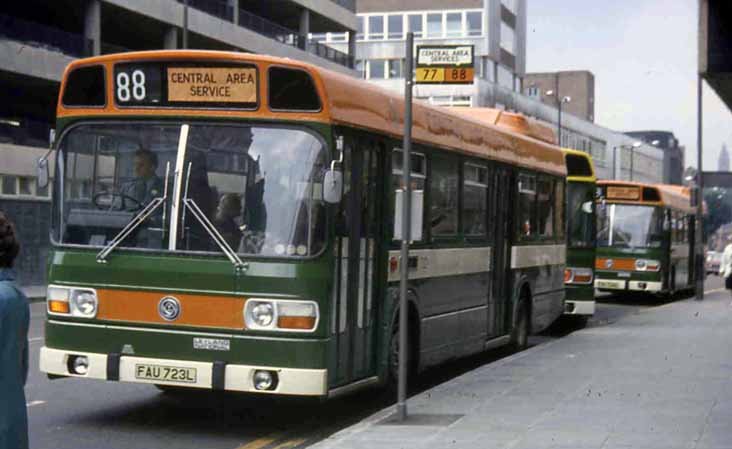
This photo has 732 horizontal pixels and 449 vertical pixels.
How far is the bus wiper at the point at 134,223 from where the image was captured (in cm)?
1054

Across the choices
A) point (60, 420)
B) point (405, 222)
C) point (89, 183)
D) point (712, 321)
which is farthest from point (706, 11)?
point (712, 321)

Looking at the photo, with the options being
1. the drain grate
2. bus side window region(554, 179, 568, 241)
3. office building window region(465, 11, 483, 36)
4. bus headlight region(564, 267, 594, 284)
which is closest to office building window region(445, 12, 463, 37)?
office building window region(465, 11, 483, 36)

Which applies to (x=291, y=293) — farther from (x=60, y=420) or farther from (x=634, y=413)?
(x=634, y=413)

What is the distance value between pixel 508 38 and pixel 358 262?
3304 inches

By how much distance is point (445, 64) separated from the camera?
14852mm

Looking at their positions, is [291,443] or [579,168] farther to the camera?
[579,168]

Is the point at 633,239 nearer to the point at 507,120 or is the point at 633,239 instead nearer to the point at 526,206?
the point at 507,120

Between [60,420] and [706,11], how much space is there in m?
6.38

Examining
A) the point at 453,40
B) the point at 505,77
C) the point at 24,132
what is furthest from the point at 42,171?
the point at 505,77

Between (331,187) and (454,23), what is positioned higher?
(454,23)

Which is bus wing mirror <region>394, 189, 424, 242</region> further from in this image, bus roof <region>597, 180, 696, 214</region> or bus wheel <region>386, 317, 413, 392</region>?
bus roof <region>597, 180, 696, 214</region>

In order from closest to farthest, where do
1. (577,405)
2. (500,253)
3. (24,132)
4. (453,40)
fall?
1. (577,405)
2. (500,253)
3. (24,132)
4. (453,40)

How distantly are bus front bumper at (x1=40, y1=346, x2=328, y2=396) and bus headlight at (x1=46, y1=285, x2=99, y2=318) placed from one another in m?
0.33

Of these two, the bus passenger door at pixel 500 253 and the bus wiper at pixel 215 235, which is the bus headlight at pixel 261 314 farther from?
the bus passenger door at pixel 500 253
